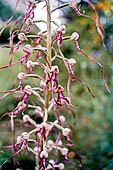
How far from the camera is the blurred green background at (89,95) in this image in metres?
1.06

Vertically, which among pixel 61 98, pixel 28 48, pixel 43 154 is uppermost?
pixel 28 48

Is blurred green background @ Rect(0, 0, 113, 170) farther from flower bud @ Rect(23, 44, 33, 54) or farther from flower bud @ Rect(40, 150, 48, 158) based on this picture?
flower bud @ Rect(23, 44, 33, 54)

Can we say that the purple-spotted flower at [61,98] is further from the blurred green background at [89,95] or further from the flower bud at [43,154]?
the blurred green background at [89,95]

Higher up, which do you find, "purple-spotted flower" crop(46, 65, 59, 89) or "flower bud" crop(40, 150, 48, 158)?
"purple-spotted flower" crop(46, 65, 59, 89)

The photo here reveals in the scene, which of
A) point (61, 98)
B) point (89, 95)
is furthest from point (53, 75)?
point (89, 95)

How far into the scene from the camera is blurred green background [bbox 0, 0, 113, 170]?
106 centimetres

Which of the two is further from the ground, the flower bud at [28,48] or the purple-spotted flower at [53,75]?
the flower bud at [28,48]

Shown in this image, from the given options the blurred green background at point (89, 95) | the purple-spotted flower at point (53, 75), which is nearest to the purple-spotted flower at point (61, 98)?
the purple-spotted flower at point (53, 75)

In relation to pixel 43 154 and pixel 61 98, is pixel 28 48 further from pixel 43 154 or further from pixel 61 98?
→ pixel 43 154

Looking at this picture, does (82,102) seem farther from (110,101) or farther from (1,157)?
(1,157)

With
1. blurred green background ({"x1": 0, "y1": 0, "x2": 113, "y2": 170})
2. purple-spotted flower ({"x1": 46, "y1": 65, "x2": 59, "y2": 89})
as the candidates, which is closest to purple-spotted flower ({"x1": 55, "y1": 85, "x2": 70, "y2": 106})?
purple-spotted flower ({"x1": 46, "y1": 65, "x2": 59, "y2": 89})

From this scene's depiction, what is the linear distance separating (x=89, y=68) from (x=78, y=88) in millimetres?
180

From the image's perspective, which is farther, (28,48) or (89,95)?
(89,95)

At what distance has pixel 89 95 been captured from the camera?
1.63 meters
